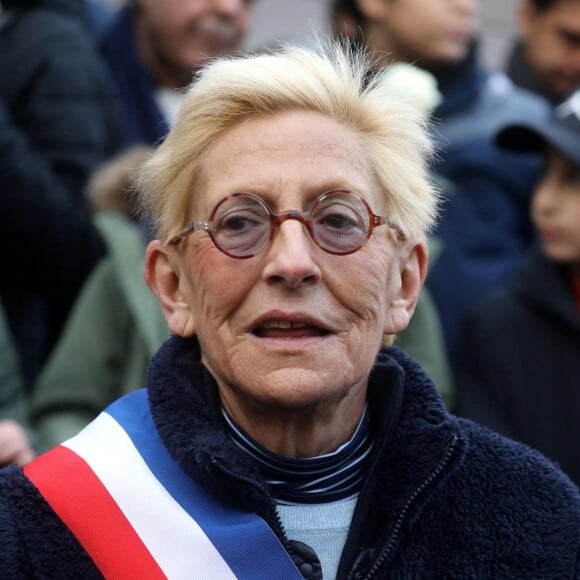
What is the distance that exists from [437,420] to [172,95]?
2913 mm

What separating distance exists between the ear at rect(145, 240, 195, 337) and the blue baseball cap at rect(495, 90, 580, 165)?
83.7 inches

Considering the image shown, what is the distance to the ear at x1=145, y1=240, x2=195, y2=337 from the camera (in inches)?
103

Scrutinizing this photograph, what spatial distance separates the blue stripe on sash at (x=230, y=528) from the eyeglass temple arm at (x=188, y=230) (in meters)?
0.43

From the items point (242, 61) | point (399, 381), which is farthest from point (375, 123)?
point (399, 381)

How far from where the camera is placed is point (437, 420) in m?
2.57

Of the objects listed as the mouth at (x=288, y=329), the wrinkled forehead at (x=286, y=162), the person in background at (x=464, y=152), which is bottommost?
the person in background at (x=464, y=152)

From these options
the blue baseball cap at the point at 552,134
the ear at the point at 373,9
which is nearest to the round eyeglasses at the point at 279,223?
the blue baseball cap at the point at 552,134

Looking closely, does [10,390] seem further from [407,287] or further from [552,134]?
[552,134]

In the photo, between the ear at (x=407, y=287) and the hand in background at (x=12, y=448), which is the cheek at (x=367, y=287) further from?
the hand in background at (x=12, y=448)

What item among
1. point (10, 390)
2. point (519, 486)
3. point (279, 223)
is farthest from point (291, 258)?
point (10, 390)

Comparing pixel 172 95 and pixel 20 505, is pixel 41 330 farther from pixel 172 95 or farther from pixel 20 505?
pixel 20 505

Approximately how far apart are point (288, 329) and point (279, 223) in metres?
0.20

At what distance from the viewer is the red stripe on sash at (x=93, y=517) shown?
232cm

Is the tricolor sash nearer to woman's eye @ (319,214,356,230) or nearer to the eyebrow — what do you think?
woman's eye @ (319,214,356,230)
